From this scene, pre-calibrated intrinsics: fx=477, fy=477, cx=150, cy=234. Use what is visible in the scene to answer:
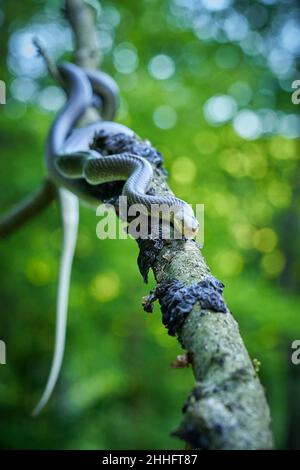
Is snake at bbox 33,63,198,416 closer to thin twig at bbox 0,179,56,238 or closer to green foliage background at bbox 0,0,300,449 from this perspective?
thin twig at bbox 0,179,56,238

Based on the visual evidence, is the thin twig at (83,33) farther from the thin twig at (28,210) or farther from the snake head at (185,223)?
the snake head at (185,223)

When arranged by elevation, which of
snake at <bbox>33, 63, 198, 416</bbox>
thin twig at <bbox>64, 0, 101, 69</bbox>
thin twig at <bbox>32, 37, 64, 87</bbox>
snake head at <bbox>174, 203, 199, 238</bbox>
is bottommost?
snake head at <bbox>174, 203, 199, 238</bbox>

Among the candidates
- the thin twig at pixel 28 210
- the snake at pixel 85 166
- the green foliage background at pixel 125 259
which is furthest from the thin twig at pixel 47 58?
the green foliage background at pixel 125 259

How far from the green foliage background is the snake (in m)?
2.13

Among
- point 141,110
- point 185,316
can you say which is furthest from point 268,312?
point 185,316

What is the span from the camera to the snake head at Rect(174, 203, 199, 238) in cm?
189

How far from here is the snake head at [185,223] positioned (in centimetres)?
189

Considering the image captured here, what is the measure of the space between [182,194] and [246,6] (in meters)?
3.87

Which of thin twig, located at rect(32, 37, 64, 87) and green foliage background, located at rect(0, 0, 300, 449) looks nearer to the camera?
thin twig, located at rect(32, 37, 64, 87)

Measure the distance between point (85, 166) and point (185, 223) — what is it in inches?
36.3

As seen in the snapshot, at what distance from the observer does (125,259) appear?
639cm

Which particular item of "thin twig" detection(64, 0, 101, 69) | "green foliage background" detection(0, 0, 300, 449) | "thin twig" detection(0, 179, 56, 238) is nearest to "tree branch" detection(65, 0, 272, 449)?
"thin twig" detection(0, 179, 56, 238)

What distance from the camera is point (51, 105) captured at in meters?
7.26

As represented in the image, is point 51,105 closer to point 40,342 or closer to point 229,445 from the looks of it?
point 40,342
